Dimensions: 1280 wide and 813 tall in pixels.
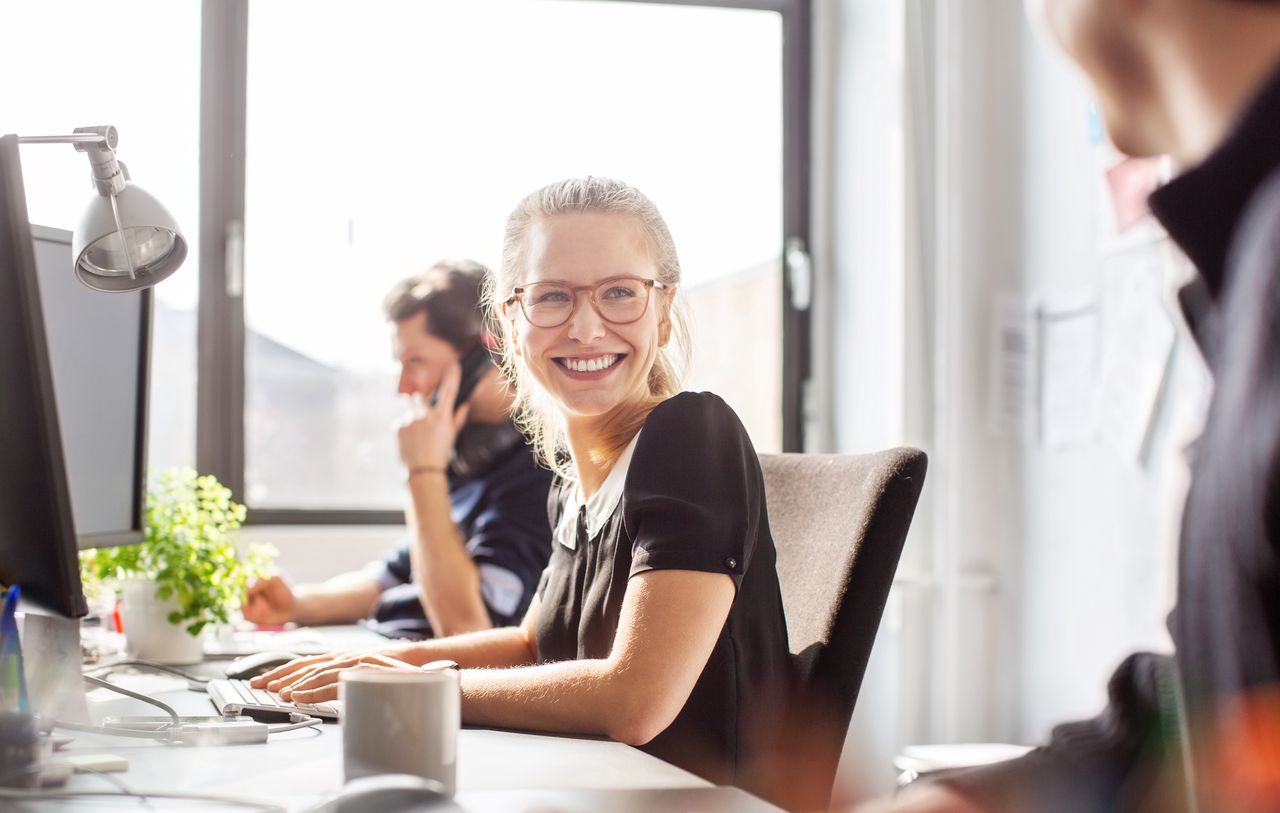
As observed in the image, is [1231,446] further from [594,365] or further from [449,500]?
[449,500]

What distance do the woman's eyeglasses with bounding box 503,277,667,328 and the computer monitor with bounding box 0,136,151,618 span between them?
1.65ft

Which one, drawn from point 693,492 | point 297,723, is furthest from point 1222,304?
point 297,723

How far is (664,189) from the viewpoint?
10.1 ft

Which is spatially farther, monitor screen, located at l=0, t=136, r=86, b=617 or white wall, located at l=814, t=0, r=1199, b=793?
white wall, located at l=814, t=0, r=1199, b=793

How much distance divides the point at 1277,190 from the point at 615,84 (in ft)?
8.78

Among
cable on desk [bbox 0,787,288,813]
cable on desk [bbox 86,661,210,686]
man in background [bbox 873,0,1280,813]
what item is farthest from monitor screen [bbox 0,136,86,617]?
man in background [bbox 873,0,1280,813]

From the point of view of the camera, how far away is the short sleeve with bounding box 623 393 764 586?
1137 mm

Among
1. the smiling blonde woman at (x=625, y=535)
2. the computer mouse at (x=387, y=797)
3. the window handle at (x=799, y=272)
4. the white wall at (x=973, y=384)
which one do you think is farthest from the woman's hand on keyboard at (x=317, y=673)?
the window handle at (x=799, y=272)

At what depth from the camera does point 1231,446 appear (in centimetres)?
55

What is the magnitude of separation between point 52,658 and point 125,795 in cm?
36

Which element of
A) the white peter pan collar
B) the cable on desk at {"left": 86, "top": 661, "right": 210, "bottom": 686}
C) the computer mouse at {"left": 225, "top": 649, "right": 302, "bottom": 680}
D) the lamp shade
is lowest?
the cable on desk at {"left": 86, "top": 661, "right": 210, "bottom": 686}

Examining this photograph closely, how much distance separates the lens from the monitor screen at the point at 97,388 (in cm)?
136

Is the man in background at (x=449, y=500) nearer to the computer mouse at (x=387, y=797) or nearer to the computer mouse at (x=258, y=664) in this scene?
the computer mouse at (x=258, y=664)

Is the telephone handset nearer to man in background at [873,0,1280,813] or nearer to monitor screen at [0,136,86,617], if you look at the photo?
monitor screen at [0,136,86,617]
